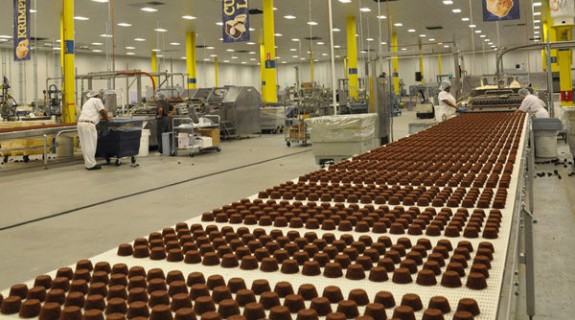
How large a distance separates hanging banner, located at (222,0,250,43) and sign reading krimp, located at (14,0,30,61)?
14.6ft

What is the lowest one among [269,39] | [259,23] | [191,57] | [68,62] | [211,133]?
[211,133]

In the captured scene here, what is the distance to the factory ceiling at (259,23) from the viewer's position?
17203 millimetres

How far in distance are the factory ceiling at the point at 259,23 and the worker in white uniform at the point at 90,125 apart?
3755 millimetres

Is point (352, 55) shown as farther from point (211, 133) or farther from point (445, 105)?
point (445, 105)

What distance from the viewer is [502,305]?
3.95 feet

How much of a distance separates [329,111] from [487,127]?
33.0 feet

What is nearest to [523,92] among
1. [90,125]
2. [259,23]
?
[90,125]

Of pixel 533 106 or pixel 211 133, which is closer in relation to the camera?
pixel 533 106

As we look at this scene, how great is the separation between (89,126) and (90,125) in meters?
0.03

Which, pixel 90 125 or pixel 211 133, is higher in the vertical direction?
pixel 90 125

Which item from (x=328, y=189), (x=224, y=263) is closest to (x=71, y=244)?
(x=328, y=189)

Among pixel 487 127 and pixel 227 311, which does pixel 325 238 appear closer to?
pixel 227 311

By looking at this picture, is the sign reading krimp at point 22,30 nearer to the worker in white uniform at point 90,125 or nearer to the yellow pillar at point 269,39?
the worker in white uniform at point 90,125

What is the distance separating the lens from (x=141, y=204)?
6082 millimetres
